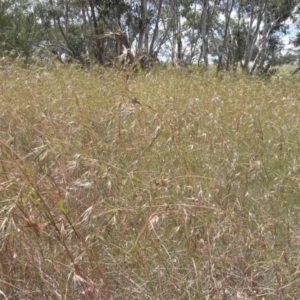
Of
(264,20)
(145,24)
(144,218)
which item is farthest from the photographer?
(264,20)

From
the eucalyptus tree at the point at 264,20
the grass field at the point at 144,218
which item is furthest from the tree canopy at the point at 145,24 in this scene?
the grass field at the point at 144,218

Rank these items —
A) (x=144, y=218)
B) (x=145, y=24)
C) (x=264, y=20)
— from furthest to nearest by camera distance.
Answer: (x=264, y=20), (x=145, y=24), (x=144, y=218)

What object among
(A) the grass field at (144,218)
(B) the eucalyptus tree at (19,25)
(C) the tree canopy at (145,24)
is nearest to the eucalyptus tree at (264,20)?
(C) the tree canopy at (145,24)

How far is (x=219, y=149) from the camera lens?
90.4 inches

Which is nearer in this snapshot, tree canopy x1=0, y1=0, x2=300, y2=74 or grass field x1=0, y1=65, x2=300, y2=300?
grass field x1=0, y1=65, x2=300, y2=300

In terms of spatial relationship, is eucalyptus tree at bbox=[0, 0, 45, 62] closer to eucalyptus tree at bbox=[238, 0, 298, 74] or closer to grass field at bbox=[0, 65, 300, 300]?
eucalyptus tree at bbox=[238, 0, 298, 74]

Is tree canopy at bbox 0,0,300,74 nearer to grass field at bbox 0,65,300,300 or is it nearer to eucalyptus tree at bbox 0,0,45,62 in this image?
eucalyptus tree at bbox 0,0,45,62

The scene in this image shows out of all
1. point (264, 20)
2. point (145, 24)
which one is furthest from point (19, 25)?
point (264, 20)

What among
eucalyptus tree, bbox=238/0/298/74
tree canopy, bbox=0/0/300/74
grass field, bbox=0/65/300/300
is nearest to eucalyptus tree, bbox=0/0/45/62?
tree canopy, bbox=0/0/300/74

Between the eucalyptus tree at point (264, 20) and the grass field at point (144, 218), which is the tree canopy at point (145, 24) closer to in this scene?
the eucalyptus tree at point (264, 20)

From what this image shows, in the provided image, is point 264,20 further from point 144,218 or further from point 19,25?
→ point 144,218

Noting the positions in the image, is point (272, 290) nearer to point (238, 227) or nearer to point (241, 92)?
point (238, 227)

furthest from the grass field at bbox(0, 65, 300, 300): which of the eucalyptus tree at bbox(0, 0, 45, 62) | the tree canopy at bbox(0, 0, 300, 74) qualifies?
the eucalyptus tree at bbox(0, 0, 45, 62)

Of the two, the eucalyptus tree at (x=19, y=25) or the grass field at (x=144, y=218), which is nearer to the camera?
the grass field at (x=144, y=218)
